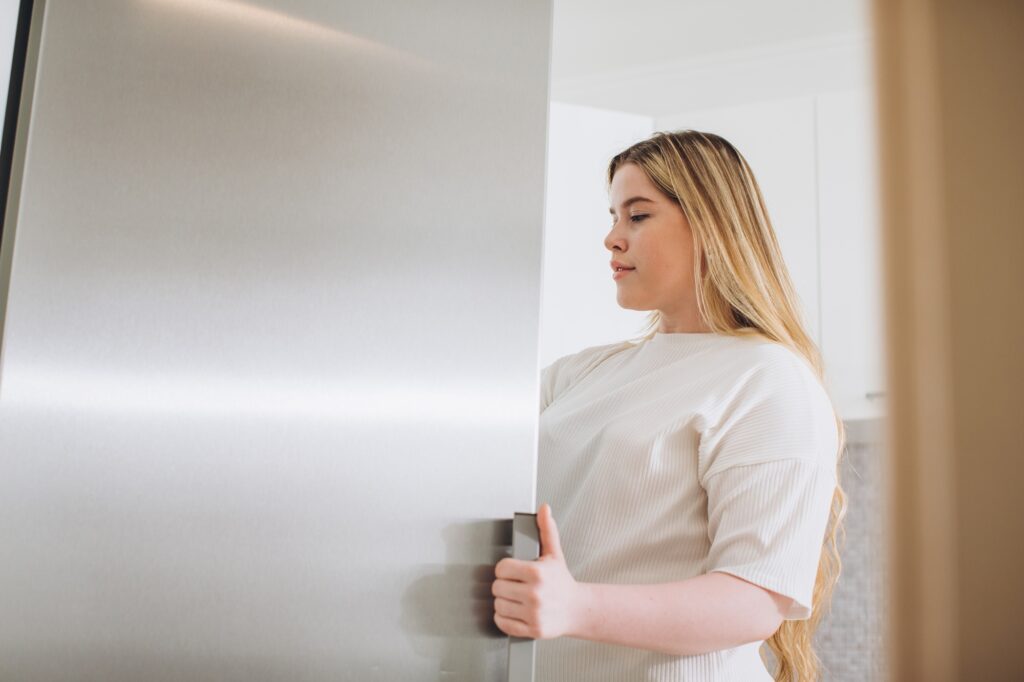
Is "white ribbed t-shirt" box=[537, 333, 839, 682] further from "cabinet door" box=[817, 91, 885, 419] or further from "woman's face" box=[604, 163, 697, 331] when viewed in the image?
"cabinet door" box=[817, 91, 885, 419]

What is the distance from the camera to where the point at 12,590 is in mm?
798

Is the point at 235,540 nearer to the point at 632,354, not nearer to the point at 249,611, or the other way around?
the point at 249,611

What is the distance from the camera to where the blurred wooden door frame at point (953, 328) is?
333 mm

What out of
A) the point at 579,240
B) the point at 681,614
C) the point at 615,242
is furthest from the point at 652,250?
the point at 579,240

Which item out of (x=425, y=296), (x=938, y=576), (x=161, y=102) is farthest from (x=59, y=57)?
(x=938, y=576)

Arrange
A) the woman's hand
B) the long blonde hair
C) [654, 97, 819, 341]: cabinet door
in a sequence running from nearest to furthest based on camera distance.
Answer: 1. the woman's hand
2. the long blonde hair
3. [654, 97, 819, 341]: cabinet door

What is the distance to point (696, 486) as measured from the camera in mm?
986

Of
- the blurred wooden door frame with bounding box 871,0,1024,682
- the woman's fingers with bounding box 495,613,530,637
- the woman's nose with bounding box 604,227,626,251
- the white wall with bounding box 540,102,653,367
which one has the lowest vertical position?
the woman's fingers with bounding box 495,613,530,637

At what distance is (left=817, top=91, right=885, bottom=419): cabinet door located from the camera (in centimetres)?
200

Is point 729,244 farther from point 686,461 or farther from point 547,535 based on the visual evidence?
point 547,535

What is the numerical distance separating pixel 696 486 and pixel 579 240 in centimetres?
106

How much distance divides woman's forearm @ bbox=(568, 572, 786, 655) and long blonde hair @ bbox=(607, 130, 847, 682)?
278 mm

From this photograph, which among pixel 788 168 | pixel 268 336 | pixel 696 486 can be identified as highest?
pixel 788 168

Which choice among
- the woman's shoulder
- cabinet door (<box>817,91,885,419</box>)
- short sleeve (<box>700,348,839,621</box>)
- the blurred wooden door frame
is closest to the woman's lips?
the woman's shoulder
